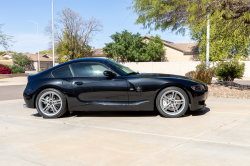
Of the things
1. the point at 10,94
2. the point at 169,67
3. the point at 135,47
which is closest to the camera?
the point at 10,94

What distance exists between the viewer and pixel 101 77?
6.74m

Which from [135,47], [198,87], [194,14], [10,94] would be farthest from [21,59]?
[198,87]

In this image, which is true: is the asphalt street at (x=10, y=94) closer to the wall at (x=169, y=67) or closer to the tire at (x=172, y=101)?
the tire at (x=172, y=101)

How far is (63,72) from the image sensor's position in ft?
23.0

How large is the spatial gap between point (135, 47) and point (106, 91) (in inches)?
1461

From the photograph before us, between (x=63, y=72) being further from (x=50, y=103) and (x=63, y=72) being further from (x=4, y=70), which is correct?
(x=4, y=70)

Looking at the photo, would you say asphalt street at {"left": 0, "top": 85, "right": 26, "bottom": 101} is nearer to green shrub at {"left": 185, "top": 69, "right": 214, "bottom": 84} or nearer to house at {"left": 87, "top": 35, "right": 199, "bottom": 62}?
green shrub at {"left": 185, "top": 69, "right": 214, "bottom": 84}

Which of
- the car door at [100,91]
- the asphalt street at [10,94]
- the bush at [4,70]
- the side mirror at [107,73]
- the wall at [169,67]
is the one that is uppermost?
the wall at [169,67]

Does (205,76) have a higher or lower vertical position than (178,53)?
lower

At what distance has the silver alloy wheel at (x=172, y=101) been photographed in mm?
6520

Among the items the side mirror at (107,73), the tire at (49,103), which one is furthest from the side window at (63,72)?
the side mirror at (107,73)

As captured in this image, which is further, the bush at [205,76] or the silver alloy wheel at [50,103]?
the bush at [205,76]

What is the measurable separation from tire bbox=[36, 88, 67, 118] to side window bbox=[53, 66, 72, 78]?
0.42 m

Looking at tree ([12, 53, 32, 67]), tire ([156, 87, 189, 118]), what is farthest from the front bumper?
tree ([12, 53, 32, 67])
